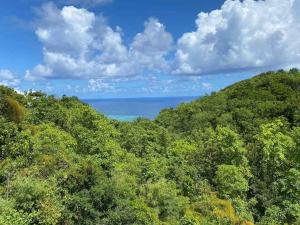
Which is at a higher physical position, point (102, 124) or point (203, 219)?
point (102, 124)

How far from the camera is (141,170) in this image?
45969 millimetres

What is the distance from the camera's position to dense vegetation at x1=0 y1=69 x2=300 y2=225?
108ft

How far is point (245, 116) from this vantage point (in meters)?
70.7

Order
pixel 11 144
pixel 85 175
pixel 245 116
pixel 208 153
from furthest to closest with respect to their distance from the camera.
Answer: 1. pixel 245 116
2. pixel 208 153
3. pixel 11 144
4. pixel 85 175

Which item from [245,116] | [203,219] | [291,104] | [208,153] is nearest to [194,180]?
[208,153]

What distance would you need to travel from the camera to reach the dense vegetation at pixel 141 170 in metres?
33.1

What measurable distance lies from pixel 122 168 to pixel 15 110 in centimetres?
1817

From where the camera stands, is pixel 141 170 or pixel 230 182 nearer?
pixel 141 170

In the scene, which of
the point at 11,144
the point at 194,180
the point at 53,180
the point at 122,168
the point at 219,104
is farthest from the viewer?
the point at 219,104

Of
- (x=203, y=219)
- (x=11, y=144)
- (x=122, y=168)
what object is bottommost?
(x=203, y=219)

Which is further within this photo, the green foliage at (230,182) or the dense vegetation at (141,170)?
the green foliage at (230,182)

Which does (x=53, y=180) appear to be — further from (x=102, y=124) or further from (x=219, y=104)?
(x=219, y=104)

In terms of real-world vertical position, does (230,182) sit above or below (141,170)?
below

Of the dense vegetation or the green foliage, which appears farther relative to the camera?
the green foliage
